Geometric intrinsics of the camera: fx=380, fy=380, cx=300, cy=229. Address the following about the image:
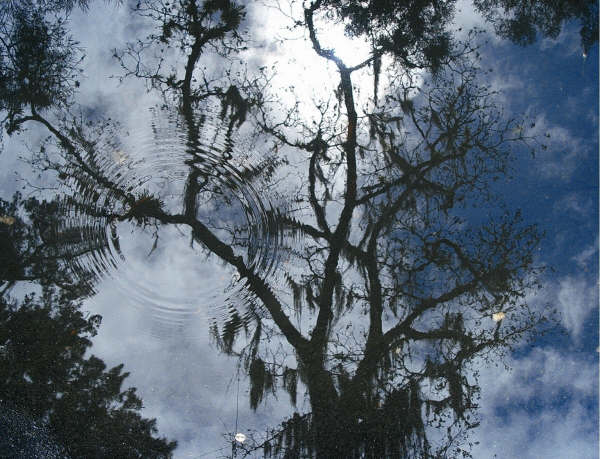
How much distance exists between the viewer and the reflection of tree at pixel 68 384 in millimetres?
3047

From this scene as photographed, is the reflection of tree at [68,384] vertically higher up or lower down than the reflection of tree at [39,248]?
lower down

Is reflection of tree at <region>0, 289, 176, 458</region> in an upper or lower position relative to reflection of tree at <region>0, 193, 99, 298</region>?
lower

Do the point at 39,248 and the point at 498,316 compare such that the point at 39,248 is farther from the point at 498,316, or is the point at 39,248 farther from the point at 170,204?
the point at 498,316

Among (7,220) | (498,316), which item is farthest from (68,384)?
(498,316)

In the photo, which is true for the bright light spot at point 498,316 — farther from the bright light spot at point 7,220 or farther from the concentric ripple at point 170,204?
the bright light spot at point 7,220

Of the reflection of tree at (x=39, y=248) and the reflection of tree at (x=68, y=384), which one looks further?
the reflection of tree at (x=39, y=248)

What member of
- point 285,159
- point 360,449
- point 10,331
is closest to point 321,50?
point 285,159

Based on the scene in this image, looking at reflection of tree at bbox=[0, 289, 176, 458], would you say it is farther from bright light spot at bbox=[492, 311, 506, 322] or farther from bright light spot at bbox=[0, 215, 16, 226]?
bright light spot at bbox=[492, 311, 506, 322]

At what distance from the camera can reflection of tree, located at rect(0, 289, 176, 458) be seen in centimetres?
305

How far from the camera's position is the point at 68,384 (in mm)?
3186

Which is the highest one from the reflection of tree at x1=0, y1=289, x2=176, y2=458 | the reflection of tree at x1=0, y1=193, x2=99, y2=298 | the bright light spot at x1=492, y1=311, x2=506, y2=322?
the reflection of tree at x1=0, y1=193, x2=99, y2=298

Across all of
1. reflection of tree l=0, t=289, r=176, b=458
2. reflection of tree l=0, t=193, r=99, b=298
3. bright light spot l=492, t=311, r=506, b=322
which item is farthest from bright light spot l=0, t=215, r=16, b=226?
bright light spot l=492, t=311, r=506, b=322

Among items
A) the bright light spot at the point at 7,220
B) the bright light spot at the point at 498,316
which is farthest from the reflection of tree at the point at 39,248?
the bright light spot at the point at 498,316

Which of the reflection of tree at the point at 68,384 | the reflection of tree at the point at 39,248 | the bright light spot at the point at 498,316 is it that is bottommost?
the reflection of tree at the point at 68,384
